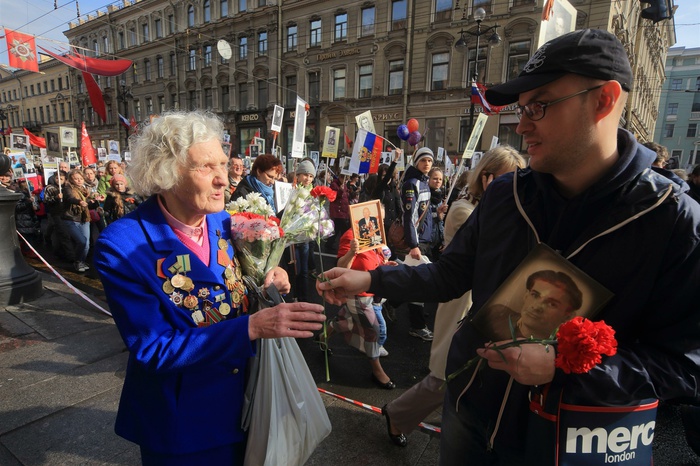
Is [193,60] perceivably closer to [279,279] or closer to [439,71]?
[439,71]

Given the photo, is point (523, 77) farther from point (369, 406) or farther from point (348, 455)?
point (369, 406)

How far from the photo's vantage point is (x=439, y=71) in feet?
74.7

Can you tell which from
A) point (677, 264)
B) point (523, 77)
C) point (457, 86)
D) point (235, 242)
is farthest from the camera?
point (457, 86)

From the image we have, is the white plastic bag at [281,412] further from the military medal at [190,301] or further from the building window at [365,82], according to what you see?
the building window at [365,82]

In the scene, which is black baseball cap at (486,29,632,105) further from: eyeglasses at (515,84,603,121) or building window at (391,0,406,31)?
building window at (391,0,406,31)

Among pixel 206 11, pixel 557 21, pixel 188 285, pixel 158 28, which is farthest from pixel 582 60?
pixel 158 28

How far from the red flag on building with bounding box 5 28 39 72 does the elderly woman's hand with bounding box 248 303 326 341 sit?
13326 millimetres

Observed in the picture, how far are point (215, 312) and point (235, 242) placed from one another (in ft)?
1.20

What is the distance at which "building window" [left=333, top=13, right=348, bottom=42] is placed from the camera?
2580cm

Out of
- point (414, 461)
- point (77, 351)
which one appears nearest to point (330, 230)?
point (414, 461)

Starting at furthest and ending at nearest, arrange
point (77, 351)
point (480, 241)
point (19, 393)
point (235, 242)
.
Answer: point (77, 351) < point (19, 393) < point (235, 242) < point (480, 241)

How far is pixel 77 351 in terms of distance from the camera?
11.9ft

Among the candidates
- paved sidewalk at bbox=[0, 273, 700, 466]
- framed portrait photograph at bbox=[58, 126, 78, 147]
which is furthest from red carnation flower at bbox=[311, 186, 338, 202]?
framed portrait photograph at bbox=[58, 126, 78, 147]

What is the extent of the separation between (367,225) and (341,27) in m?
27.1
